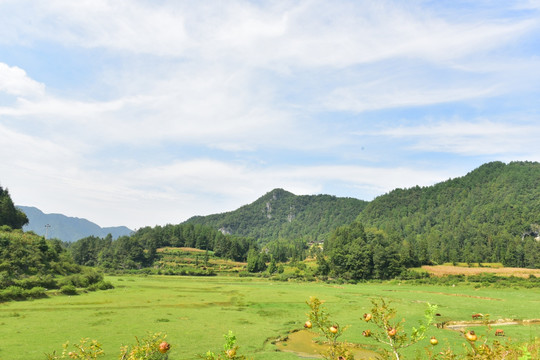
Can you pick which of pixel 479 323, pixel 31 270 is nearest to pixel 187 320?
pixel 479 323

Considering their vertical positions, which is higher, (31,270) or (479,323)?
(479,323)

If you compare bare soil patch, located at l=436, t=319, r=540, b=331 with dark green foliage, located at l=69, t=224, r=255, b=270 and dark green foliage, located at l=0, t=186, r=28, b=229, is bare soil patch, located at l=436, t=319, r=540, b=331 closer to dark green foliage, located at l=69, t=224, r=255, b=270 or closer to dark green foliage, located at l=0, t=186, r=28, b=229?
dark green foliage, located at l=0, t=186, r=28, b=229

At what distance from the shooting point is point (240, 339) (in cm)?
2591

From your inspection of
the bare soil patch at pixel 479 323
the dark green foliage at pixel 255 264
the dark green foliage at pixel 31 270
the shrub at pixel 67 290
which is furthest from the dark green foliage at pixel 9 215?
the bare soil patch at pixel 479 323

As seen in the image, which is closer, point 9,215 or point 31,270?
point 31,270

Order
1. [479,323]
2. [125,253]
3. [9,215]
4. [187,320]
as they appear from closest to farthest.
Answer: [479,323] → [187,320] → [9,215] → [125,253]

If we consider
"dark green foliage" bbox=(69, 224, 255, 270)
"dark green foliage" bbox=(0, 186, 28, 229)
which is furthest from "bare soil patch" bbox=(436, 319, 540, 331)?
"dark green foliage" bbox=(69, 224, 255, 270)

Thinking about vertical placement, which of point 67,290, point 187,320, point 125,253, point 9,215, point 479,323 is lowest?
point 125,253

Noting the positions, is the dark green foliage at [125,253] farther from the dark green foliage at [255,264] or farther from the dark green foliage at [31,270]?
the dark green foliage at [31,270]

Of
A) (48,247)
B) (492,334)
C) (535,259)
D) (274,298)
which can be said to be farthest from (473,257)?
(48,247)

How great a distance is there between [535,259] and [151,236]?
187m

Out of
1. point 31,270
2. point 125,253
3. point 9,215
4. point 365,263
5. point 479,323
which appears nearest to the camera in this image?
point 479,323

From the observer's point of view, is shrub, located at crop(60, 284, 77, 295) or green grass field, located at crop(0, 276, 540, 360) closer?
green grass field, located at crop(0, 276, 540, 360)

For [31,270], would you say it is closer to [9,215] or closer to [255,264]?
[9,215]
